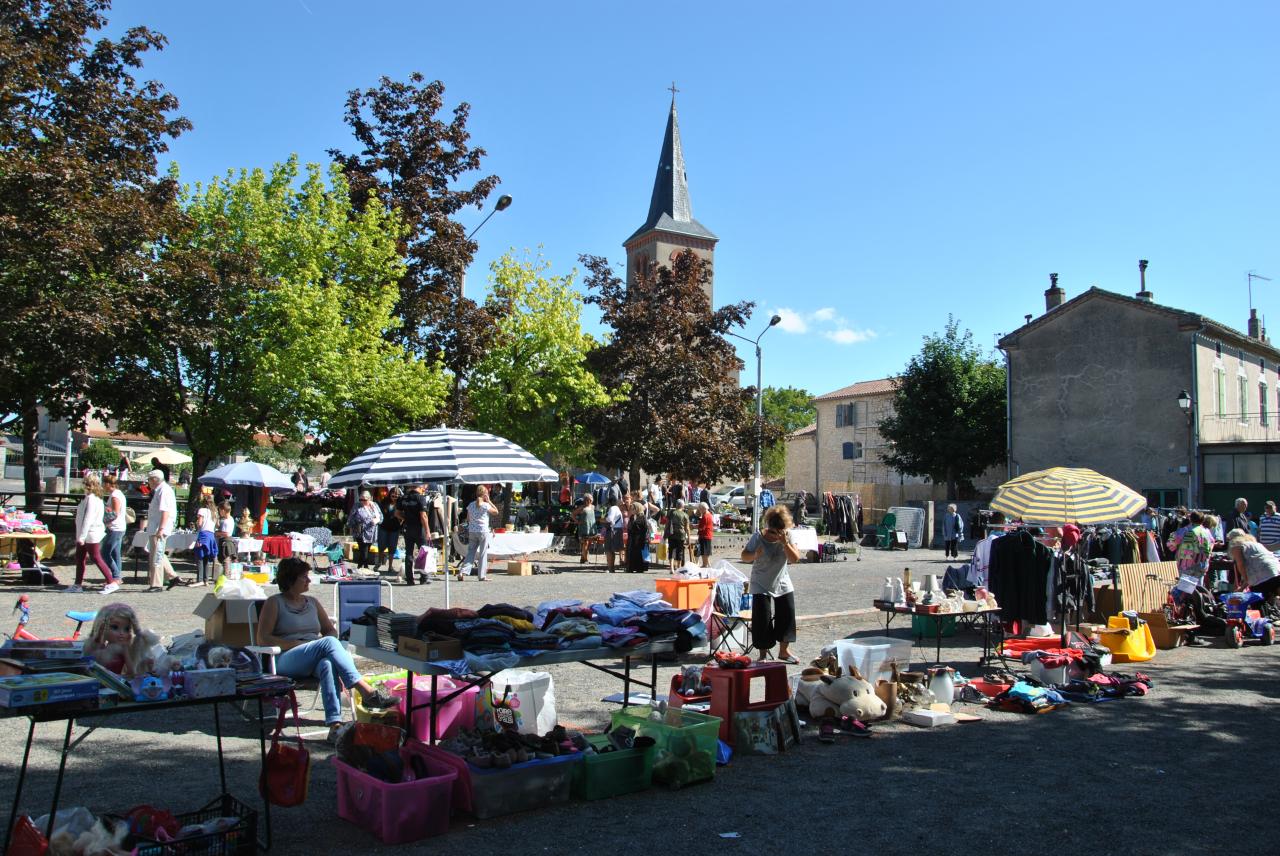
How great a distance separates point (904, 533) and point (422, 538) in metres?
17.7

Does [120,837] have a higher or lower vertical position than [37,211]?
lower

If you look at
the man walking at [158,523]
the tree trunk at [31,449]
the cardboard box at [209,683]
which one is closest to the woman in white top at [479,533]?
the man walking at [158,523]

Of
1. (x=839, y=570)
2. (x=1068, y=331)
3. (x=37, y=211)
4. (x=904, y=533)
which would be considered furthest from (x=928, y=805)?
(x=1068, y=331)

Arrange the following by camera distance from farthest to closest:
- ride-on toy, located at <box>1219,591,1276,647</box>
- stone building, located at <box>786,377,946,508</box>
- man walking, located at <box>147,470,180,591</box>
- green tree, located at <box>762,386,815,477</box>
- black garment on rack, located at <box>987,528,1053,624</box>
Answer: green tree, located at <box>762,386,815,477</box> → stone building, located at <box>786,377,946,508</box> → man walking, located at <box>147,470,180,591</box> → ride-on toy, located at <box>1219,591,1276,647</box> → black garment on rack, located at <box>987,528,1053,624</box>

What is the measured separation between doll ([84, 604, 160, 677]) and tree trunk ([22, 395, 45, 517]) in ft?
58.1

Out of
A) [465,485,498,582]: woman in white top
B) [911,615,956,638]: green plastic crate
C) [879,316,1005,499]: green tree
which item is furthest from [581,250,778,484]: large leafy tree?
[911,615,956,638]: green plastic crate

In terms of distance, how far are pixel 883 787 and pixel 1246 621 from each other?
8787 millimetres

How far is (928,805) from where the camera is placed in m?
5.50

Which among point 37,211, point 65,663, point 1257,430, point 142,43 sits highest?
point 142,43

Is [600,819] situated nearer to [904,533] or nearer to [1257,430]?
[904,533]

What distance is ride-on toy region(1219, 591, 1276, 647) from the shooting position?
11.9 meters

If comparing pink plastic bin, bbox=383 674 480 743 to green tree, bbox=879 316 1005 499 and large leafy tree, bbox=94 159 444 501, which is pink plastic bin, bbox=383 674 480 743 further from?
green tree, bbox=879 316 1005 499

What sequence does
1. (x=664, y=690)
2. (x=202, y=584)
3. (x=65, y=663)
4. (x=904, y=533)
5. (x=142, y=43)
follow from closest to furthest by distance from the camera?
1. (x=65, y=663)
2. (x=664, y=690)
3. (x=202, y=584)
4. (x=142, y=43)
5. (x=904, y=533)

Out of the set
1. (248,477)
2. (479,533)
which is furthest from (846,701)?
(248,477)
